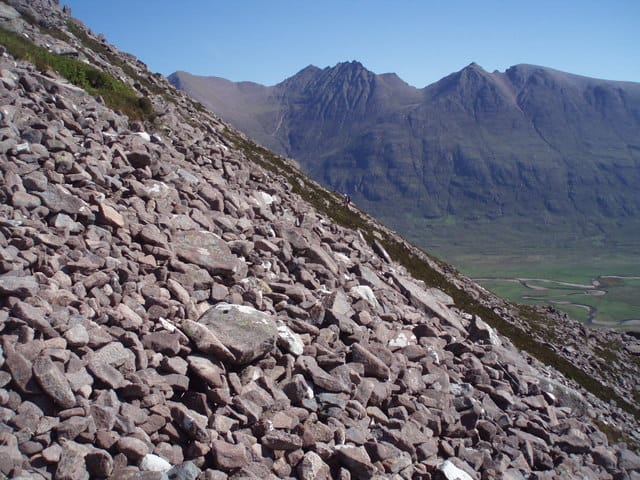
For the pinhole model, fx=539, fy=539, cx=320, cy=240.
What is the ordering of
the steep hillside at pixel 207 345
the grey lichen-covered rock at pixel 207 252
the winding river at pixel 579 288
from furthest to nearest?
the winding river at pixel 579 288 → the grey lichen-covered rock at pixel 207 252 → the steep hillside at pixel 207 345

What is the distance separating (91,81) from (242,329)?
19823 mm

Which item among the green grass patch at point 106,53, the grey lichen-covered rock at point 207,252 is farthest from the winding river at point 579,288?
the grey lichen-covered rock at point 207,252

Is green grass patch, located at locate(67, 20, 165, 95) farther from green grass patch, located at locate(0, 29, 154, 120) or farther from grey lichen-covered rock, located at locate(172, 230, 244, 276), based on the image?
grey lichen-covered rock, located at locate(172, 230, 244, 276)

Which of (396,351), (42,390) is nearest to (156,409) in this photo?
(42,390)

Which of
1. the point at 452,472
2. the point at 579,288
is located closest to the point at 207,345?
the point at 452,472

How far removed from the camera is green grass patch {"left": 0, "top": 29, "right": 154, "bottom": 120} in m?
22.0

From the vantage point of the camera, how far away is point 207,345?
32.0 feet

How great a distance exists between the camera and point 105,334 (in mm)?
9125

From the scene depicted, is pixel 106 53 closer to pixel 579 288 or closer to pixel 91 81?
pixel 91 81

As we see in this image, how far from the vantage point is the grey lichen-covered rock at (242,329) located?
399 inches

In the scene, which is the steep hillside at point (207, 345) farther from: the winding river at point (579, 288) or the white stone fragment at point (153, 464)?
the winding river at point (579, 288)

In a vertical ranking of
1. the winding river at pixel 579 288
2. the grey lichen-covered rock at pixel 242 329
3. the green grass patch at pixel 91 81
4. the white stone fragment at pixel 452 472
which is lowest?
the winding river at pixel 579 288

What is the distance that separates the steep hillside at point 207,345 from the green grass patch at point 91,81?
73.0 inches

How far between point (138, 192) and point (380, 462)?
9.03 m
